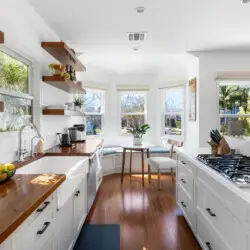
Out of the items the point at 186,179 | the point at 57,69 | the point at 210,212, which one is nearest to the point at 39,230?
the point at 210,212

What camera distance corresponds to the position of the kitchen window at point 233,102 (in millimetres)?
4484

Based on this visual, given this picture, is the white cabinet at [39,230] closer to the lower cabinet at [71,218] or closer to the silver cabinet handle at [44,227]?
the silver cabinet handle at [44,227]

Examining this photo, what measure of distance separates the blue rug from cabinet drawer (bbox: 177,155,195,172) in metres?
1.06

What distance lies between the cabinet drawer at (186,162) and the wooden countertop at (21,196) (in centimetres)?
133

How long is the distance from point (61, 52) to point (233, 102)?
3.32 m

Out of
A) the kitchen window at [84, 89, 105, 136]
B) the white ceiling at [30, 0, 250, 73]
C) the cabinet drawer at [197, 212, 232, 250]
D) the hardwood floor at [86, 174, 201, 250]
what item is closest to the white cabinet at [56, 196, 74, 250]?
the hardwood floor at [86, 174, 201, 250]

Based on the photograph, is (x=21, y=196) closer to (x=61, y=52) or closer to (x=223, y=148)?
(x=223, y=148)

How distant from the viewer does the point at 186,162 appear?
2604 millimetres

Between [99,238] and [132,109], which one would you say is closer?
[99,238]

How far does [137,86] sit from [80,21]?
9.81ft

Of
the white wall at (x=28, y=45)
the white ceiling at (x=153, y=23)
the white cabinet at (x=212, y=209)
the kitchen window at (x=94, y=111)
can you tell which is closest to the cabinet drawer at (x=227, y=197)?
the white cabinet at (x=212, y=209)

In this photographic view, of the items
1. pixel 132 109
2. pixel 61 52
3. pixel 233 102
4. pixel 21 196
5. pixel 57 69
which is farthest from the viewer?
pixel 132 109

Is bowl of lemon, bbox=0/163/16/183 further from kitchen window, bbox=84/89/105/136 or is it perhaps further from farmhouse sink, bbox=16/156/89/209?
kitchen window, bbox=84/89/105/136

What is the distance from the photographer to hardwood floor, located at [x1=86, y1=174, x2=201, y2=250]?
240 cm
